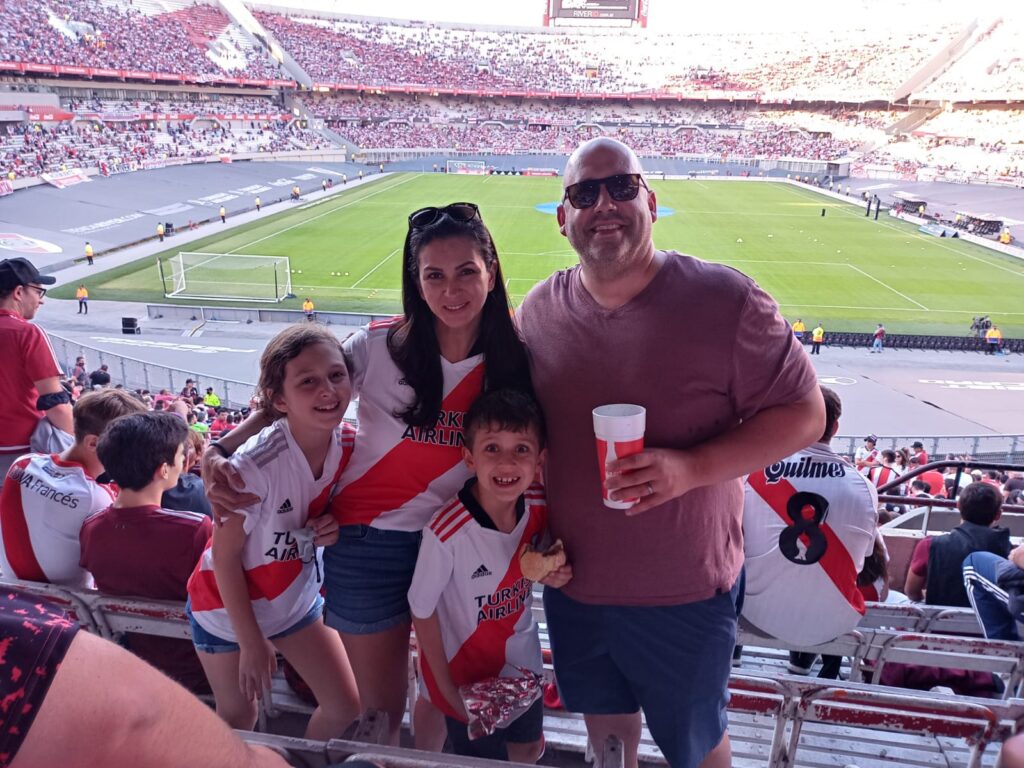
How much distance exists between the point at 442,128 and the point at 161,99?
27697 millimetres

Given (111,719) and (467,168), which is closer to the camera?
(111,719)

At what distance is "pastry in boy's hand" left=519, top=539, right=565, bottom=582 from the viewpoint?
2.27 m

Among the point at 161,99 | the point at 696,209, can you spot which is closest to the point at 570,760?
the point at 696,209

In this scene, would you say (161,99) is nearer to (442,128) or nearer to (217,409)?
(442,128)

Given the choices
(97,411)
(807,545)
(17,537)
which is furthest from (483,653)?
(97,411)

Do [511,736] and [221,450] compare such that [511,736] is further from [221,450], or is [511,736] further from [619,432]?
[221,450]

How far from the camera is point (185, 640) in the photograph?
3.05 meters

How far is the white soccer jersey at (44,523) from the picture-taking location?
3133 millimetres

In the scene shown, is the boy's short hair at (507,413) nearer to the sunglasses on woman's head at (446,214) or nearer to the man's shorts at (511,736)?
the sunglasses on woman's head at (446,214)

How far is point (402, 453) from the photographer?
8.22 feet

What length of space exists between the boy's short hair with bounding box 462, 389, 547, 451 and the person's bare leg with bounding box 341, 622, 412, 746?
30.6 inches

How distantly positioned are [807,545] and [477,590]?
1410 millimetres

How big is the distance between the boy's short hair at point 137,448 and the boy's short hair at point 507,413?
144 cm

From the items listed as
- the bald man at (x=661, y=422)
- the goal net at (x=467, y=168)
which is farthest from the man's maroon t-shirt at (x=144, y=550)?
the goal net at (x=467, y=168)
